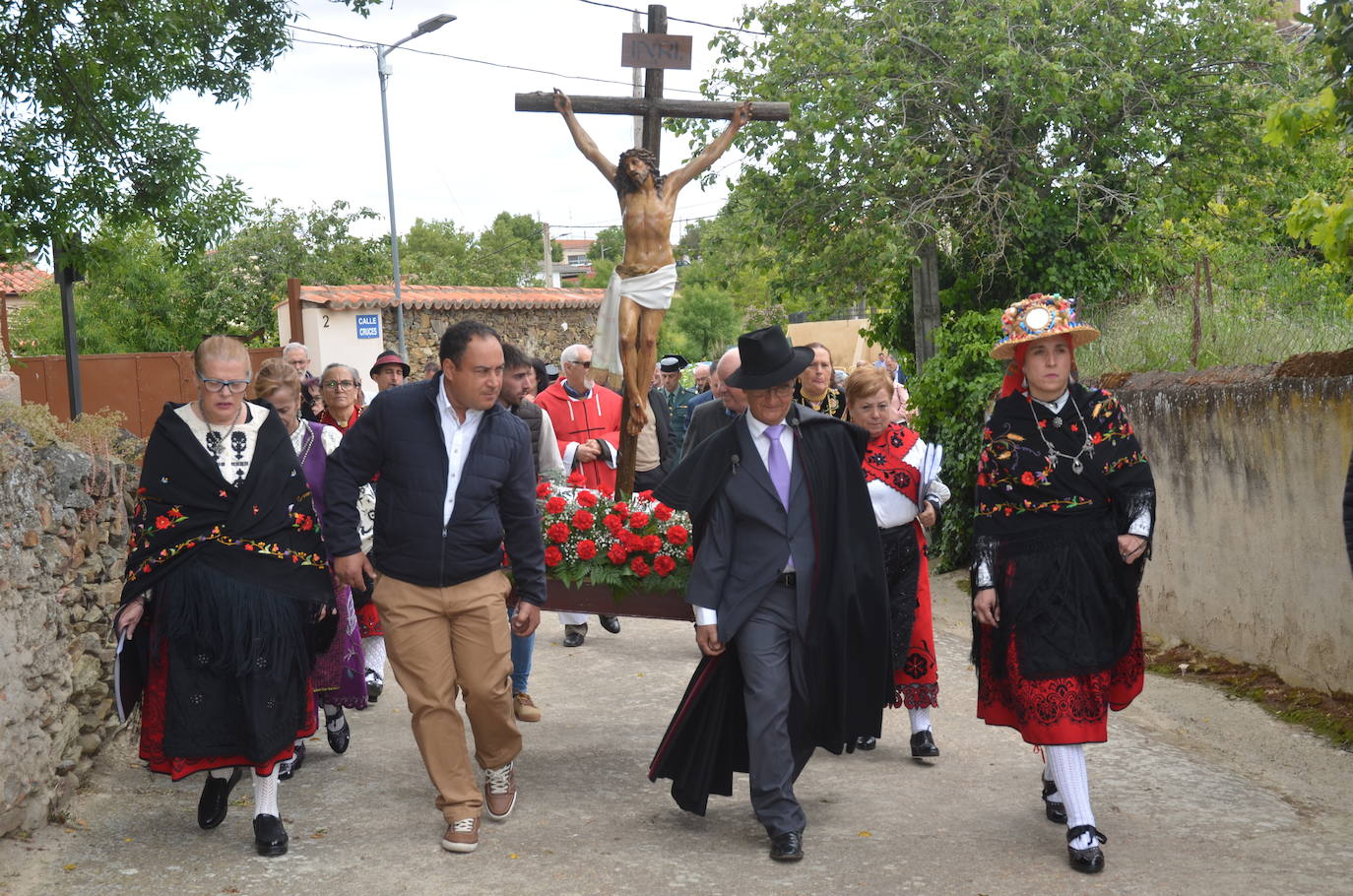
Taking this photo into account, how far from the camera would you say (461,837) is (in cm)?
530

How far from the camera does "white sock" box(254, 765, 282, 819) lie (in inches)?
209

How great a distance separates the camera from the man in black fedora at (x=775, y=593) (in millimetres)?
5293

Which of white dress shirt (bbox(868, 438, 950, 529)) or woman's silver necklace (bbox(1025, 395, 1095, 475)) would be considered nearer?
woman's silver necklace (bbox(1025, 395, 1095, 475))

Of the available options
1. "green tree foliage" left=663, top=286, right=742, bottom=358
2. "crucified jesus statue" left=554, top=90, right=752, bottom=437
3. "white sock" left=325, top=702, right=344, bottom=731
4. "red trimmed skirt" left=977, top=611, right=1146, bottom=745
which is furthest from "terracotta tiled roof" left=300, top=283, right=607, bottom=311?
"red trimmed skirt" left=977, top=611, right=1146, bottom=745

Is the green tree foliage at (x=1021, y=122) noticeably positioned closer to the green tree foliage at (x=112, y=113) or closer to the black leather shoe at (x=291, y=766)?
the green tree foliage at (x=112, y=113)

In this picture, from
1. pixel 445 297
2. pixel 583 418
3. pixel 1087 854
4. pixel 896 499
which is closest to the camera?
pixel 1087 854

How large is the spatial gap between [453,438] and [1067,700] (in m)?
2.57

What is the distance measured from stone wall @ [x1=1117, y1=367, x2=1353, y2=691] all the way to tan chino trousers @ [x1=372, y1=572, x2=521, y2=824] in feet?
13.9

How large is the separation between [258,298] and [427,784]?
1065 inches

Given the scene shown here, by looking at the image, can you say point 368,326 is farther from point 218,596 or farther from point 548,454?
point 218,596

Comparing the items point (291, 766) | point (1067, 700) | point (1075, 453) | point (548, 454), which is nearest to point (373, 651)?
point (291, 766)

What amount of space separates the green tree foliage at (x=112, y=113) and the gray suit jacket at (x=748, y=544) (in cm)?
596

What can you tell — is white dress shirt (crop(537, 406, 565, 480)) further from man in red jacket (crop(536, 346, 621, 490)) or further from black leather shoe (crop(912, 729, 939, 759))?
black leather shoe (crop(912, 729, 939, 759))

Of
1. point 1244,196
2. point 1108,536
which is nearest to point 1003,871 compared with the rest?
point 1108,536
